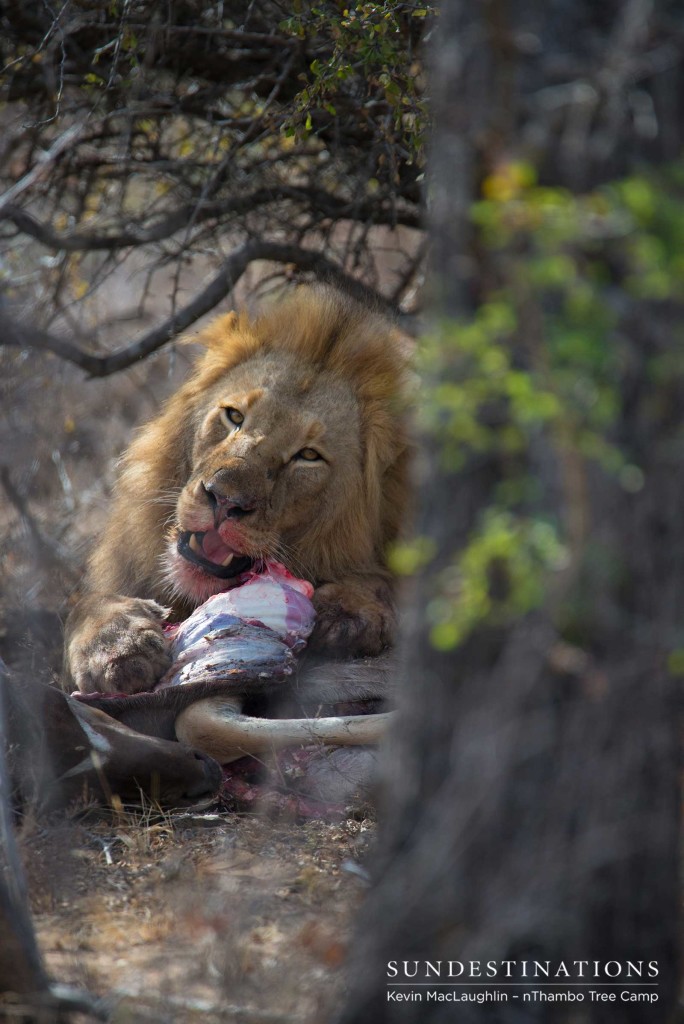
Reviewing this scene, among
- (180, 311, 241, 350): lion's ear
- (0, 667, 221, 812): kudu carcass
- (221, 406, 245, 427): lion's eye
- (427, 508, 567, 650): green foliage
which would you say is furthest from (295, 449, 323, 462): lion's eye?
(427, 508, 567, 650): green foliage

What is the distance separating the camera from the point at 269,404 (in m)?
4.06

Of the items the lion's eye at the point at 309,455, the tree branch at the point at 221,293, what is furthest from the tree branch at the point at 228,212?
the lion's eye at the point at 309,455

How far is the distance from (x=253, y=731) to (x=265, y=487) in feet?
2.79

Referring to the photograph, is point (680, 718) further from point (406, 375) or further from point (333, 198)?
point (333, 198)

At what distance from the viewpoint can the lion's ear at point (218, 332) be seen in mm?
4555

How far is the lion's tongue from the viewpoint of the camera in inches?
156

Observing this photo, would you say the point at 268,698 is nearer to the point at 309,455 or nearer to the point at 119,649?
the point at 119,649

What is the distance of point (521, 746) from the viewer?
6.25 ft

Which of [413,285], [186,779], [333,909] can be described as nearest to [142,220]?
[413,285]

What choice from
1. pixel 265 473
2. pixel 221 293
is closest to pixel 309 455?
pixel 265 473

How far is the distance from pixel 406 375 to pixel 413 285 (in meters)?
2.68

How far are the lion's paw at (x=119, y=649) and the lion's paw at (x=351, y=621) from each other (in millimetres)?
577

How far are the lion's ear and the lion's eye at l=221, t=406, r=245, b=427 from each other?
484 millimetres

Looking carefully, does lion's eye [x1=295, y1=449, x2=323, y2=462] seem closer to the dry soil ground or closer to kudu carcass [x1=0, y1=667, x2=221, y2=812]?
the dry soil ground
